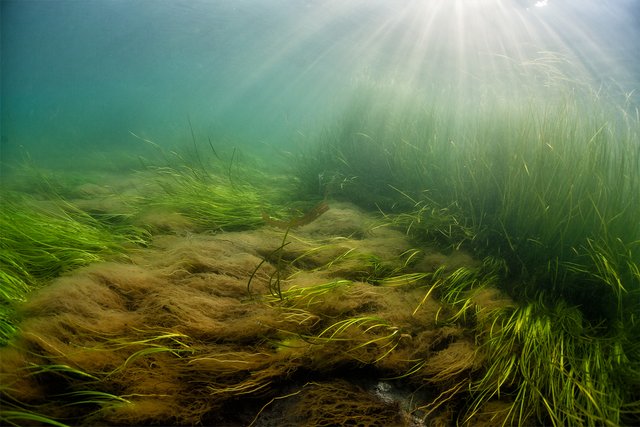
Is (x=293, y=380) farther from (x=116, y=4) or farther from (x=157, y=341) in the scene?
(x=116, y=4)

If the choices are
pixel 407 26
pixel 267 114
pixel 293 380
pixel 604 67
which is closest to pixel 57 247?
pixel 293 380

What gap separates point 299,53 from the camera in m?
25.5

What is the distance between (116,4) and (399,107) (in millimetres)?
27277

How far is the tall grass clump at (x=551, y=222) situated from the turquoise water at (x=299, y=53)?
28.1 inches

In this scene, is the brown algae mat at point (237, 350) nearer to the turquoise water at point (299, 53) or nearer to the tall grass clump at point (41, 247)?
the tall grass clump at point (41, 247)

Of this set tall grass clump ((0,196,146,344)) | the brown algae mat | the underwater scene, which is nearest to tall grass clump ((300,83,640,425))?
the underwater scene

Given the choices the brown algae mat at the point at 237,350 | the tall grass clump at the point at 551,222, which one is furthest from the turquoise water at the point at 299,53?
the brown algae mat at the point at 237,350

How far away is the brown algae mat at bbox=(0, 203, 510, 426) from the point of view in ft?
4.33

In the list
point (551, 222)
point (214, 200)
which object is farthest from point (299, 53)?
point (551, 222)

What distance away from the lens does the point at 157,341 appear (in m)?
1.53

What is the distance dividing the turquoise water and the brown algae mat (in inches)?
103

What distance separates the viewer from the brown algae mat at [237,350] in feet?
4.33

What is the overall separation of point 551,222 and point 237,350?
6.53 feet

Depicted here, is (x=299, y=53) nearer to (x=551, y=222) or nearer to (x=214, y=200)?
(x=214, y=200)
